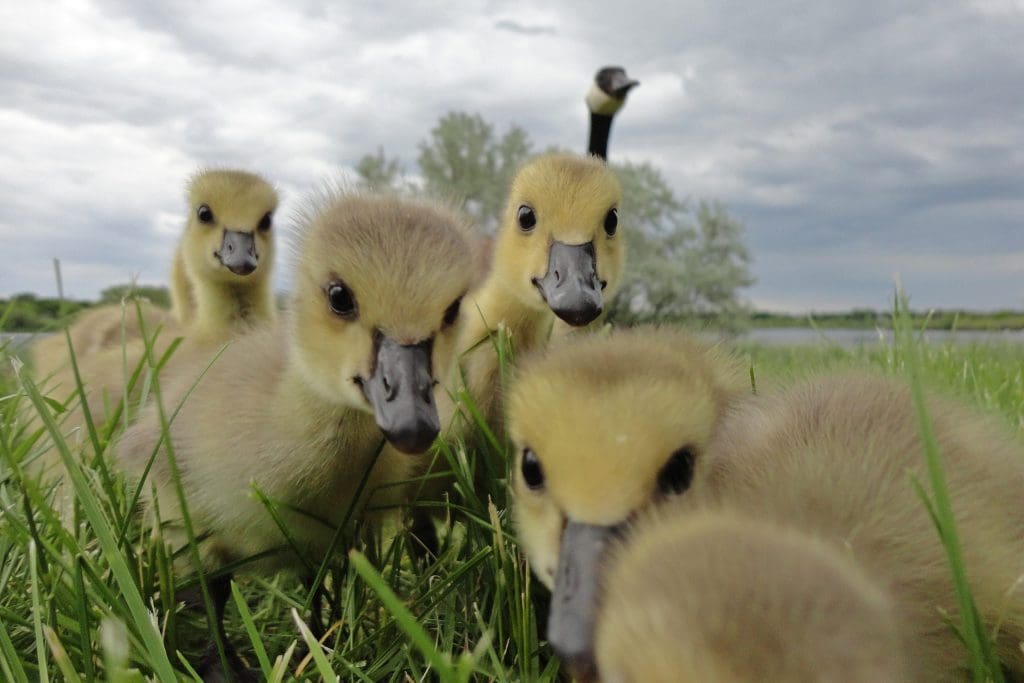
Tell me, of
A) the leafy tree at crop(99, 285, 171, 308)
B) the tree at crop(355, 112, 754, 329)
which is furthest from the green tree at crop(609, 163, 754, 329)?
the leafy tree at crop(99, 285, 171, 308)

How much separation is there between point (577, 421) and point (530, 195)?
1311 mm

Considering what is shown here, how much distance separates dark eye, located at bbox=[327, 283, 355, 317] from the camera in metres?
1.31

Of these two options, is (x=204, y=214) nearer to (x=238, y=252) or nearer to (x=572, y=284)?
(x=238, y=252)

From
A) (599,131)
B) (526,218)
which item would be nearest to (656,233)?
(599,131)

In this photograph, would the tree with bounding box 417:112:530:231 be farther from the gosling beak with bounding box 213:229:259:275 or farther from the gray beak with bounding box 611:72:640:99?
the gosling beak with bounding box 213:229:259:275

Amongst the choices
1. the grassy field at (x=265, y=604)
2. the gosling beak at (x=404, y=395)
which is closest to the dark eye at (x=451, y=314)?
the gosling beak at (x=404, y=395)

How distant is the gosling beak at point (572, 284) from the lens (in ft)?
5.73

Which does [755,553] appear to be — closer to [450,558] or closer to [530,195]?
[450,558]

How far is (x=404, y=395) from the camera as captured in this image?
111 cm

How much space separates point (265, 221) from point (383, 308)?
1804 millimetres

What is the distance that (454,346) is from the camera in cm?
141

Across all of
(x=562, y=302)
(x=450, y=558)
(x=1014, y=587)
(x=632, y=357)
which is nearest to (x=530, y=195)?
(x=562, y=302)

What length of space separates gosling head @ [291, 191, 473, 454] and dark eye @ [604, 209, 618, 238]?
2.39 ft

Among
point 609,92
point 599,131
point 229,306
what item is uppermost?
point 609,92
